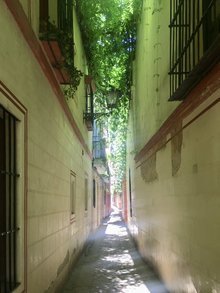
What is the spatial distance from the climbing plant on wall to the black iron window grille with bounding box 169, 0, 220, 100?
565cm

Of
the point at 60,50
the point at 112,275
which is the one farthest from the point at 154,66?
the point at 112,275

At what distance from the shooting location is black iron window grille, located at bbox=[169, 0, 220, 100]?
472 cm

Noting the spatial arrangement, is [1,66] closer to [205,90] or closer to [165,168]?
[205,90]

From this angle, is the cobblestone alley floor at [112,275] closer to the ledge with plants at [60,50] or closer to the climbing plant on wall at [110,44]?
the ledge with plants at [60,50]

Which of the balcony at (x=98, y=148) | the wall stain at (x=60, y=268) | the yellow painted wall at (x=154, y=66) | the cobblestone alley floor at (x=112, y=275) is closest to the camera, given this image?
the wall stain at (x=60, y=268)

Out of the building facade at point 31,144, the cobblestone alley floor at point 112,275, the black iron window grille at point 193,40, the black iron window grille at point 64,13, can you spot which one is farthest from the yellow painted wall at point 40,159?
the black iron window grille at point 193,40

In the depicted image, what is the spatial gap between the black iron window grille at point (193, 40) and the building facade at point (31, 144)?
1567mm

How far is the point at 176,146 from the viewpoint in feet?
22.9

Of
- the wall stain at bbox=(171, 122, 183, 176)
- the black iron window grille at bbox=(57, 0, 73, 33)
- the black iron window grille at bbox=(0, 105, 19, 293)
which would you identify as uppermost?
the black iron window grille at bbox=(57, 0, 73, 33)

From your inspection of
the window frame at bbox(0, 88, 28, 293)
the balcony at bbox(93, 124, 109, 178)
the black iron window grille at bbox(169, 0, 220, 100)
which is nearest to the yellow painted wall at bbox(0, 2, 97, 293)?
the window frame at bbox(0, 88, 28, 293)

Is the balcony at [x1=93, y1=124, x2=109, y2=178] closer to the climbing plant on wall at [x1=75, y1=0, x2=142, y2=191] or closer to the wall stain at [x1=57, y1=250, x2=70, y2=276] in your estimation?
the climbing plant on wall at [x1=75, y1=0, x2=142, y2=191]

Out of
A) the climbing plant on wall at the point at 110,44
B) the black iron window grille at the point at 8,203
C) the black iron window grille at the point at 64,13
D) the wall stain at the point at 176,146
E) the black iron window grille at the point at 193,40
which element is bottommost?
the black iron window grille at the point at 8,203

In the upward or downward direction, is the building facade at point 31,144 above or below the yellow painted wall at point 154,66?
below

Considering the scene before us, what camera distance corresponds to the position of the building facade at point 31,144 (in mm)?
4539
